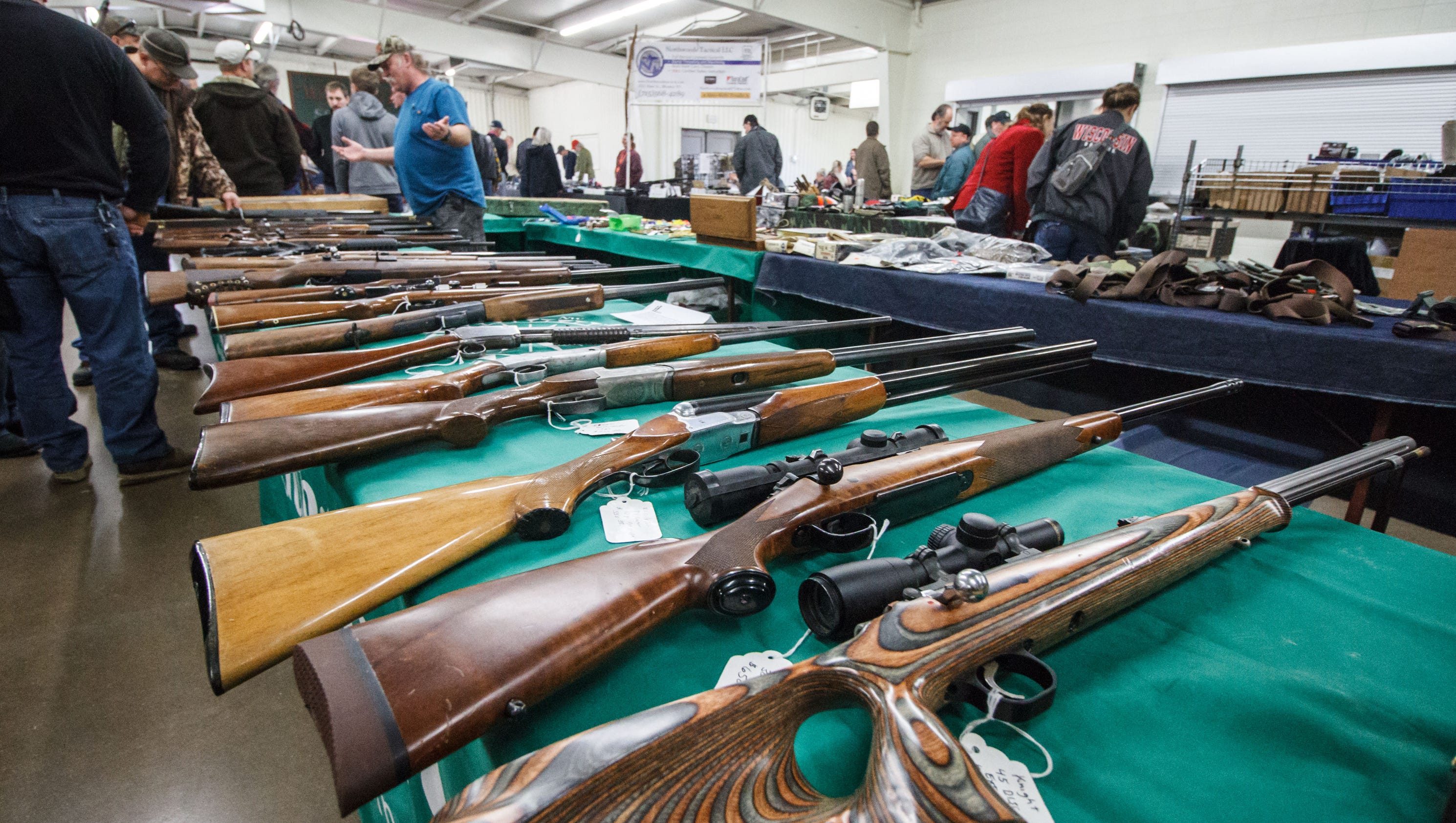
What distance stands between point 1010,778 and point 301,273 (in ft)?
10.4

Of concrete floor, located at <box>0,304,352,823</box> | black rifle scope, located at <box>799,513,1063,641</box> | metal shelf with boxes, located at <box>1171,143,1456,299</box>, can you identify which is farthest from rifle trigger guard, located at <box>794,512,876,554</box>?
metal shelf with boxes, located at <box>1171,143,1456,299</box>

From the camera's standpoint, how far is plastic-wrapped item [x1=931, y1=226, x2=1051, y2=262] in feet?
10.9

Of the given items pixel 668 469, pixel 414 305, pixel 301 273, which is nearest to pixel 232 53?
pixel 301 273

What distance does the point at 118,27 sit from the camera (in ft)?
13.8

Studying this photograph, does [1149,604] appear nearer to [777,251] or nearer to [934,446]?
[934,446]

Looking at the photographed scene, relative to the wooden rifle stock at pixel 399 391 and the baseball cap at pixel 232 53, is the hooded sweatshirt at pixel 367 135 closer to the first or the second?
the baseball cap at pixel 232 53

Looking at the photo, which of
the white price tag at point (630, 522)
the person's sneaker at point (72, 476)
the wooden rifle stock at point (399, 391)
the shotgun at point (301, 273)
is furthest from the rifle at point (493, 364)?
the person's sneaker at point (72, 476)

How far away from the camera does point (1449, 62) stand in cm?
686

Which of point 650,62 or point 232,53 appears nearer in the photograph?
point 232,53

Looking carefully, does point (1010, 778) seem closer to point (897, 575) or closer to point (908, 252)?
point (897, 575)

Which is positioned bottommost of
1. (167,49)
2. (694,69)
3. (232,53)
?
(167,49)

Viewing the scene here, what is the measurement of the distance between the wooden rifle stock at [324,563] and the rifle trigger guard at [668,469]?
0.13 meters

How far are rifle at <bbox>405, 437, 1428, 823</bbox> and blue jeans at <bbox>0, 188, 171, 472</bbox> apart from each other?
3.18 m

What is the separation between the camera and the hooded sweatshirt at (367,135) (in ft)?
18.6
